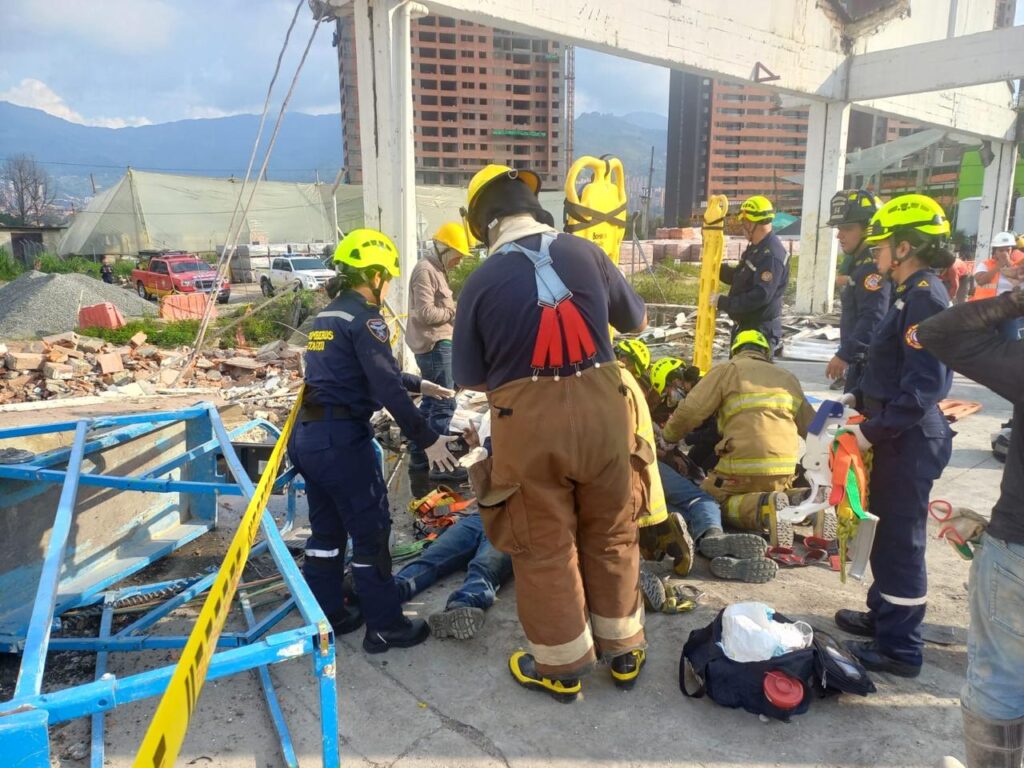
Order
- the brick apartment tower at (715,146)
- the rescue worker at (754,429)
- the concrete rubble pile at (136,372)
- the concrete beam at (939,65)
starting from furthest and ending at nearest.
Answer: the brick apartment tower at (715,146) < the concrete beam at (939,65) < the concrete rubble pile at (136,372) < the rescue worker at (754,429)

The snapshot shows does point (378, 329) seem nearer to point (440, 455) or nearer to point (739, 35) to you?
point (440, 455)

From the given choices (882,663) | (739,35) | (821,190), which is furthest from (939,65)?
(882,663)

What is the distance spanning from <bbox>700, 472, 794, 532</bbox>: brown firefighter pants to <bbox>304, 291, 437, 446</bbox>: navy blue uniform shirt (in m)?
1.87

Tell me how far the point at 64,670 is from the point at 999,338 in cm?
375

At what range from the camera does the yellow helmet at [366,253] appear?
3.12m

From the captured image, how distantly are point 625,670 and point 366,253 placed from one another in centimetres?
213

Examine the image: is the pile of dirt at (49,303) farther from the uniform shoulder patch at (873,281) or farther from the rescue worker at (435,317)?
the uniform shoulder patch at (873,281)

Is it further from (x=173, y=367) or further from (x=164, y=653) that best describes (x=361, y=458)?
(x=173, y=367)

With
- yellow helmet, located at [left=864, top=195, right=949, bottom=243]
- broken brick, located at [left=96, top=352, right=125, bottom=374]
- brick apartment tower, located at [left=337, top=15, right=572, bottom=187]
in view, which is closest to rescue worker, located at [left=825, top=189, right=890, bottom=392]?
yellow helmet, located at [left=864, top=195, right=949, bottom=243]

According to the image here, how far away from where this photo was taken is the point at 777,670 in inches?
96.8

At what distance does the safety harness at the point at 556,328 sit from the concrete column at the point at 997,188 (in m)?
17.9

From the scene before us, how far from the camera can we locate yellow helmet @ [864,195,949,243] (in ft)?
8.81

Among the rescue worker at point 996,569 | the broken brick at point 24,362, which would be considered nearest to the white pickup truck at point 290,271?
the broken brick at point 24,362

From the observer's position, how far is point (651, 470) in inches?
111
